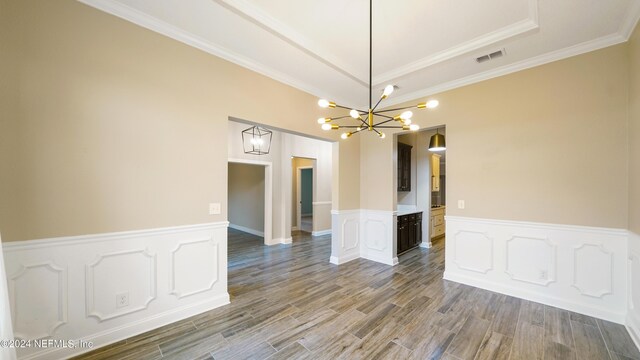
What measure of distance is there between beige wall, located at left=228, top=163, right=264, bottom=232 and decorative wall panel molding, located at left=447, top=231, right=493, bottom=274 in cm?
505

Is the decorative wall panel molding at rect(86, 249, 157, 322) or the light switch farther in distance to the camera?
the light switch

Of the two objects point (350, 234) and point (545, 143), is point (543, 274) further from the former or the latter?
point (350, 234)

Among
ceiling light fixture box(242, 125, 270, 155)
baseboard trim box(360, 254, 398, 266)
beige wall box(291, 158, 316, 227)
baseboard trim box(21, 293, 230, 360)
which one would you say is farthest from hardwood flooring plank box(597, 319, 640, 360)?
beige wall box(291, 158, 316, 227)

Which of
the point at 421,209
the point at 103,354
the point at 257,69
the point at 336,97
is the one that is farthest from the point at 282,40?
the point at 421,209

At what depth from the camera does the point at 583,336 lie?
→ 7.34 feet

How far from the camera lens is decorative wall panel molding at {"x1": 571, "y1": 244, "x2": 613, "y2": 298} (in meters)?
2.53

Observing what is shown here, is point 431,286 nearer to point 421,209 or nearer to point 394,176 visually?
point 394,176

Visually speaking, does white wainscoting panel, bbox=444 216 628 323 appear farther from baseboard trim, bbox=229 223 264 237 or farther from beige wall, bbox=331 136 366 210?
baseboard trim, bbox=229 223 264 237

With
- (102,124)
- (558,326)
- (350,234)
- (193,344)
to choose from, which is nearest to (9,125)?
(102,124)

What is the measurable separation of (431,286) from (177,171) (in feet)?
11.8

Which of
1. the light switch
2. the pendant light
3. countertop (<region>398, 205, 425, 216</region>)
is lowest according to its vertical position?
countertop (<region>398, 205, 425, 216</region>)

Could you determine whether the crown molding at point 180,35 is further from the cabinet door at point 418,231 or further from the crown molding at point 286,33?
the cabinet door at point 418,231

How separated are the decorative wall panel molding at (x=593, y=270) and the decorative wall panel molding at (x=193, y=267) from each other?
4164 mm

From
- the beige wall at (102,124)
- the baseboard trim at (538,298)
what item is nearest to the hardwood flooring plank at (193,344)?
the beige wall at (102,124)
